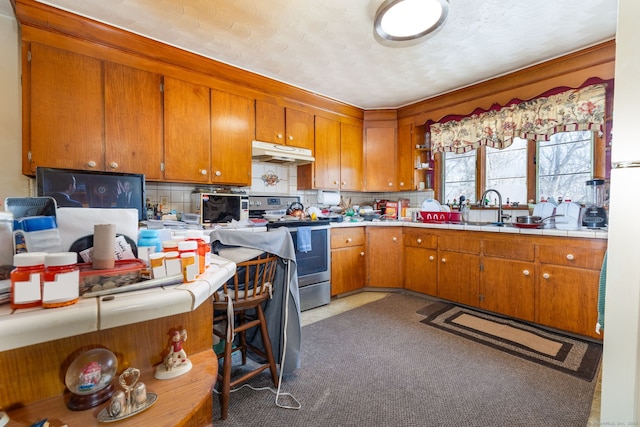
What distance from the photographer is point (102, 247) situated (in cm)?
66

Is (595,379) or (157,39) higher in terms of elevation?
(157,39)

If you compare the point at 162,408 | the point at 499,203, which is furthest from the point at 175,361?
the point at 499,203

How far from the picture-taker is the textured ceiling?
6.39ft

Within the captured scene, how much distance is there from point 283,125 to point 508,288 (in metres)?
2.71

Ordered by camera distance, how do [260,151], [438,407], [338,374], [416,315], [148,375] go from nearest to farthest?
[148,375] → [438,407] → [338,374] → [416,315] → [260,151]

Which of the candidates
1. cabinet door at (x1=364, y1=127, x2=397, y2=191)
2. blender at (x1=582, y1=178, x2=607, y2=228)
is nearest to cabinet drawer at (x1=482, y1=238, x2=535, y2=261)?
blender at (x1=582, y1=178, x2=607, y2=228)

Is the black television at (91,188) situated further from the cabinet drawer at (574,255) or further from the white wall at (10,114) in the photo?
the cabinet drawer at (574,255)

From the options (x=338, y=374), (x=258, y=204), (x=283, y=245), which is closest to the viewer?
(x=283, y=245)

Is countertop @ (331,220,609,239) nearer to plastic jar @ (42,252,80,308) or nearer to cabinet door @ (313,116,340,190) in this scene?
cabinet door @ (313,116,340,190)

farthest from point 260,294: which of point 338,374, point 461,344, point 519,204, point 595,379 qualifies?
point 519,204

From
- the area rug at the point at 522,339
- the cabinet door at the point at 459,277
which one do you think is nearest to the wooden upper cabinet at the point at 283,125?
the cabinet door at the point at 459,277

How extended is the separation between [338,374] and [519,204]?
258 centimetres

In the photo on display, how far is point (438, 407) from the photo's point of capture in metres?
1.52

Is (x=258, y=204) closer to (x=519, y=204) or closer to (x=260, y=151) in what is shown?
(x=260, y=151)
